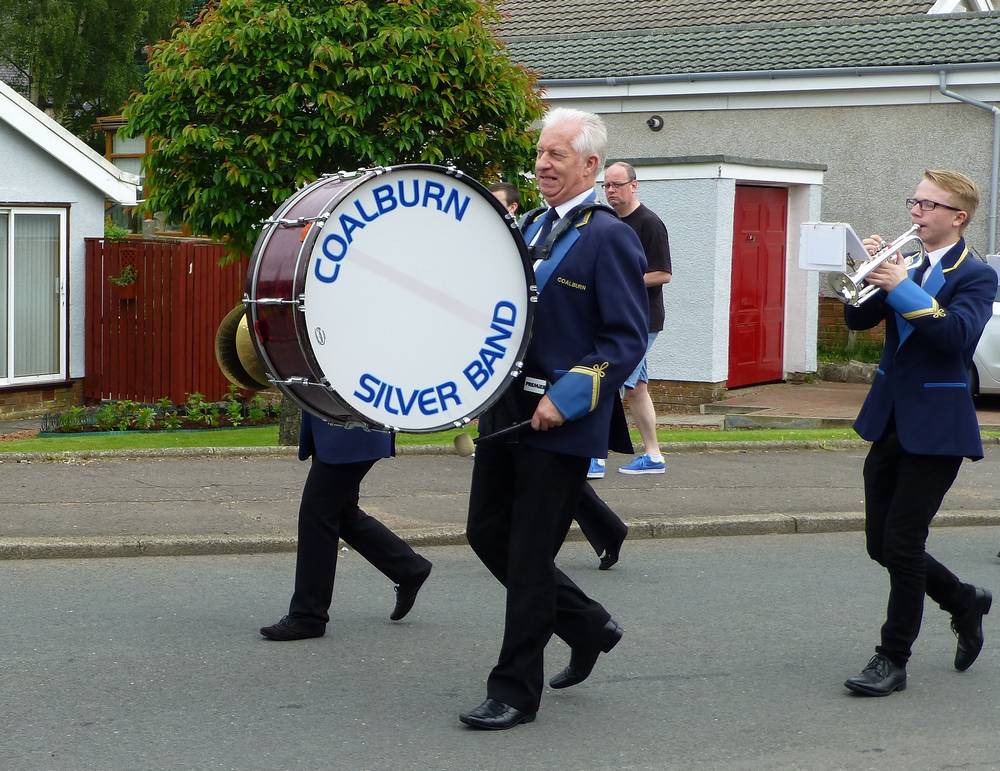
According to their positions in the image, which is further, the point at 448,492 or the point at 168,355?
the point at 168,355

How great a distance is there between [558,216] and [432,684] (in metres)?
1.73

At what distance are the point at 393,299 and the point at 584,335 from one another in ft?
2.10

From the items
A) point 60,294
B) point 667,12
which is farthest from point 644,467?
point 667,12

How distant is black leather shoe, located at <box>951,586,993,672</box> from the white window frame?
41.3 ft

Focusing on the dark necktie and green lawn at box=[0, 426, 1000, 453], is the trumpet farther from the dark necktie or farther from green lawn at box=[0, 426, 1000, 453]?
green lawn at box=[0, 426, 1000, 453]

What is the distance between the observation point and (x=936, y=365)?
5.42 metres

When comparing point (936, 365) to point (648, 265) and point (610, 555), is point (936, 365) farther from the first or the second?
point (648, 265)

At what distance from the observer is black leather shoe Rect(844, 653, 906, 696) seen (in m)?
5.39

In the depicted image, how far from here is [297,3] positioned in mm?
11227

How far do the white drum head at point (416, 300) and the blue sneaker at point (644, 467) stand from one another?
17.5ft

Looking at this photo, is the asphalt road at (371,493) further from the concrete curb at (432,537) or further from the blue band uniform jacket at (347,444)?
the blue band uniform jacket at (347,444)

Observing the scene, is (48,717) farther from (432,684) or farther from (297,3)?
(297,3)

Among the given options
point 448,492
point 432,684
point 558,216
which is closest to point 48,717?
point 432,684

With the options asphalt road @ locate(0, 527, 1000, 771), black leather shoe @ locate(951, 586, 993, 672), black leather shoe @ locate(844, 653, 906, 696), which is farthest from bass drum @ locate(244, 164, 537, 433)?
black leather shoe @ locate(951, 586, 993, 672)
